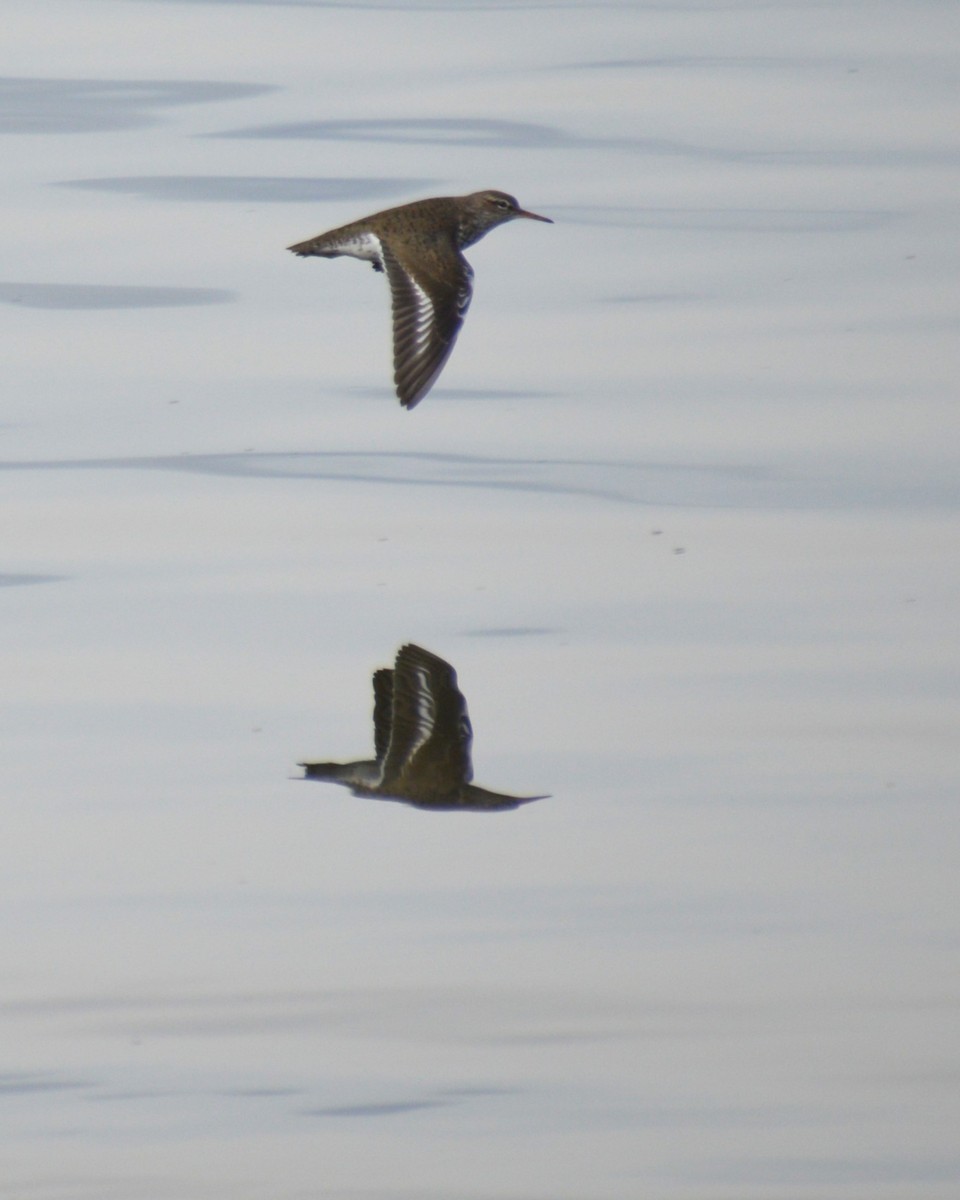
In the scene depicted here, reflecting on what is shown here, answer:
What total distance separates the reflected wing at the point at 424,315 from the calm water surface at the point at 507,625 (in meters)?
0.31

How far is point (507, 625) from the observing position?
19.0 ft

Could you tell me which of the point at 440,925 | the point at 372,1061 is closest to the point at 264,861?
the point at 440,925

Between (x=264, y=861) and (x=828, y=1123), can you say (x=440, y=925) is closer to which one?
(x=264, y=861)

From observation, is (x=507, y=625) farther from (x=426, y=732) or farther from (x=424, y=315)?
(x=424, y=315)

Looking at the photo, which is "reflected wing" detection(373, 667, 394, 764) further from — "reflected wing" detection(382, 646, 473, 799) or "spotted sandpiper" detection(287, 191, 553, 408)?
"spotted sandpiper" detection(287, 191, 553, 408)

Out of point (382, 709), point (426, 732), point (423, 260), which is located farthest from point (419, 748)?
point (423, 260)

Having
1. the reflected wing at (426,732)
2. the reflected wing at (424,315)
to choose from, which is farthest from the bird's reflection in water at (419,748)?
the reflected wing at (424,315)

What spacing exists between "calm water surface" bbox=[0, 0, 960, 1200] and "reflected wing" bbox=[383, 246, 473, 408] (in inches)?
12.0

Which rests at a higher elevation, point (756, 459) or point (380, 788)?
point (756, 459)

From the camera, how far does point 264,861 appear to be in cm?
474

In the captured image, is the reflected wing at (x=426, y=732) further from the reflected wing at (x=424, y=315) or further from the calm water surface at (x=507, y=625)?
the reflected wing at (x=424, y=315)

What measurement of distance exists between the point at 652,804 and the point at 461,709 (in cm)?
53

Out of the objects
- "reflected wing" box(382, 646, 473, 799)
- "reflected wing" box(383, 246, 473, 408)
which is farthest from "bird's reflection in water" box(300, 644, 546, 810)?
"reflected wing" box(383, 246, 473, 408)

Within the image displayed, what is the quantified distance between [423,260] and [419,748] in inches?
85.3
